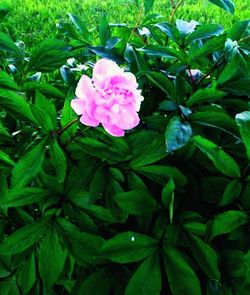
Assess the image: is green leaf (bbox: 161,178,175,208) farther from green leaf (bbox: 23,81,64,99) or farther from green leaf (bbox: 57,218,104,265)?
green leaf (bbox: 23,81,64,99)

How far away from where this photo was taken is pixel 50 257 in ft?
3.44

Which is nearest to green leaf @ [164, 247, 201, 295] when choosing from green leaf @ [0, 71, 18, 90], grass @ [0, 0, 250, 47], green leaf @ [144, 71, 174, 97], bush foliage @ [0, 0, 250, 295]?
bush foliage @ [0, 0, 250, 295]

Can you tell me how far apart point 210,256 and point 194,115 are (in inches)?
10.7

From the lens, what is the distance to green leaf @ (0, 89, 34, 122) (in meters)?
1.06

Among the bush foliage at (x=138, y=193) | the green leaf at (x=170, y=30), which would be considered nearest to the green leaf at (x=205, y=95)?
the bush foliage at (x=138, y=193)

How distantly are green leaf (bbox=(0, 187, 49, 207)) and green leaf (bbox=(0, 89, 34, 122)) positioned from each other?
5.6 inches

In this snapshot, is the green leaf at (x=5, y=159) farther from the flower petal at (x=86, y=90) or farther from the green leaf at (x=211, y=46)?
the green leaf at (x=211, y=46)

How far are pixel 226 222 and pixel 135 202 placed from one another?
17 cm

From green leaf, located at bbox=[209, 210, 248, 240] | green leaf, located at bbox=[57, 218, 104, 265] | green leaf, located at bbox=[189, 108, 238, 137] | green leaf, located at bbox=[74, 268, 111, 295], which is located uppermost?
green leaf, located at bbox=[189, 108, 238, 137]

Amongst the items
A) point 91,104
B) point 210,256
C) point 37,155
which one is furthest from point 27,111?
point 210,256

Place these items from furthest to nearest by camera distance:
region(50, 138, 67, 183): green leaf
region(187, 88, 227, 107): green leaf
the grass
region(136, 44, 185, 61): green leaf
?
the grass < region(136, 44, 185, 61): green leaf < region(187, 88, 227, 107): green leaf < region(50, 138, 67, 183): green leaf

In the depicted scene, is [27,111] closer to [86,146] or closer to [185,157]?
[86,146]

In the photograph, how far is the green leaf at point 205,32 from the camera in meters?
1.27

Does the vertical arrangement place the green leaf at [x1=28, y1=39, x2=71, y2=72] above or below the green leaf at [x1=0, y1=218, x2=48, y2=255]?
above
